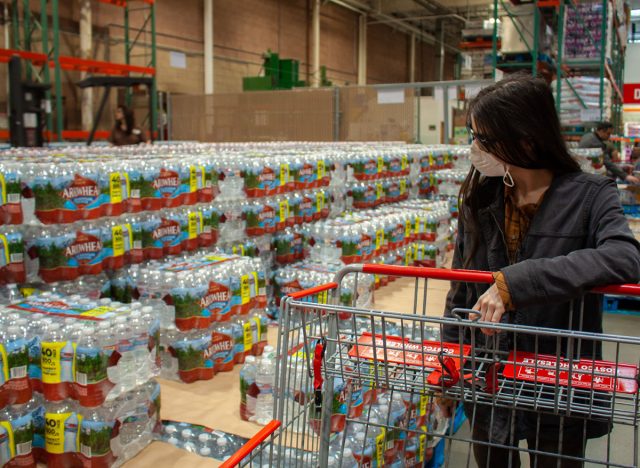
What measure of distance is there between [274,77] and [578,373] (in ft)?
54.9

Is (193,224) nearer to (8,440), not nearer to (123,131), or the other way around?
(8,440)

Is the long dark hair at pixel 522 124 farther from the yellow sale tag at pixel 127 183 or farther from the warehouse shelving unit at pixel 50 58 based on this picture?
the warehouse shelving unit at pixel 50 58

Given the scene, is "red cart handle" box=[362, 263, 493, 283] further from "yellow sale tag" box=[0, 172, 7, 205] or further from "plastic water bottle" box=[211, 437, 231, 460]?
"yellow sale tag" box=[0, 172, 7, 205]

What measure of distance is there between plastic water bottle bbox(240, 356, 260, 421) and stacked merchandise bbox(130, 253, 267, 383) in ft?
2.02

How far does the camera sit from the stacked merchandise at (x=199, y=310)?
4.13 metres

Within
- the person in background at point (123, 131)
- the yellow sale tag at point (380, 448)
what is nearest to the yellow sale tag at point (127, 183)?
the yellow sale tag at point (380, 448)

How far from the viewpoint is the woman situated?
1.56 metres

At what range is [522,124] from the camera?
177 centimetres

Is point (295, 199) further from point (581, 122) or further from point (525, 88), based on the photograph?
point (581, 122)

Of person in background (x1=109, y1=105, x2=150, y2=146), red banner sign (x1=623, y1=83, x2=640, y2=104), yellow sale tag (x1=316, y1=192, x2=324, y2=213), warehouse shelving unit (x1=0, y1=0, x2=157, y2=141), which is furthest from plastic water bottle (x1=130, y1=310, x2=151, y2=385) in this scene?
red banner sign (x1=623, y1=83, x2=640, y2=104)

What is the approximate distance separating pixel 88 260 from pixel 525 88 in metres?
3.07

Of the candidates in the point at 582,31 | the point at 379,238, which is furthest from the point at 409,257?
the point at 582,31

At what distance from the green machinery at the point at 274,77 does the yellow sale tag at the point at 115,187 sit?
1330cm

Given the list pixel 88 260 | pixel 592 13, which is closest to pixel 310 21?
pixel 592 13
